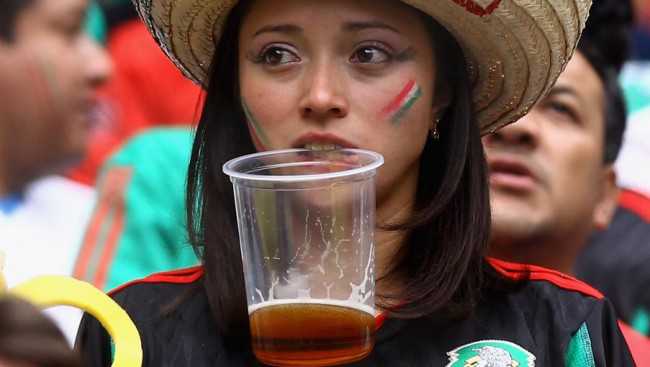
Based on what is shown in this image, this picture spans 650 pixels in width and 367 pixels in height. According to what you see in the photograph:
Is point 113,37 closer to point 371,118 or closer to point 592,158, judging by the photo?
point 592,158

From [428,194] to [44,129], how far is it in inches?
70.5

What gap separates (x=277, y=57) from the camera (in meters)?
2.54

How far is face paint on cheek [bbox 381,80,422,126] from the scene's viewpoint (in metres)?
2.50

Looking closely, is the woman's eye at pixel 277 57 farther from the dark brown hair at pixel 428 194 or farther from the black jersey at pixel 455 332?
the black jersey at pixel 455 332

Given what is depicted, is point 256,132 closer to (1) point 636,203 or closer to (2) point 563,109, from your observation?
(2) point 563,109

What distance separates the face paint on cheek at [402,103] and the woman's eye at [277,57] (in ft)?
0.59

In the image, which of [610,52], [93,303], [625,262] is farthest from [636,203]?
[93,303]

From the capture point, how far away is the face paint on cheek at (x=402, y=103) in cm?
250

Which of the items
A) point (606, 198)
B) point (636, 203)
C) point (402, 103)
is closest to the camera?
point (402, 103)

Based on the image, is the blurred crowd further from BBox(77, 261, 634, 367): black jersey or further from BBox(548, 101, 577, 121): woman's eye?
BBox(77, 261, 634, 367): black jersey

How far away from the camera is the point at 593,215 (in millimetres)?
4203

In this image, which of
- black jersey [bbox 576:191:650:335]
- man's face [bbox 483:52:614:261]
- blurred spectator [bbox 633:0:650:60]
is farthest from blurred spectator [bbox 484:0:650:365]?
blurred spectator [bbox 633:0:650:60]

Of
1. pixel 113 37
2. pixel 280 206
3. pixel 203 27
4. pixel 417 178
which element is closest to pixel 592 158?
pixel 417 178

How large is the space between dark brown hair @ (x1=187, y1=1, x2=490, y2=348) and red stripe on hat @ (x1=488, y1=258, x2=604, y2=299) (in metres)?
0.07
